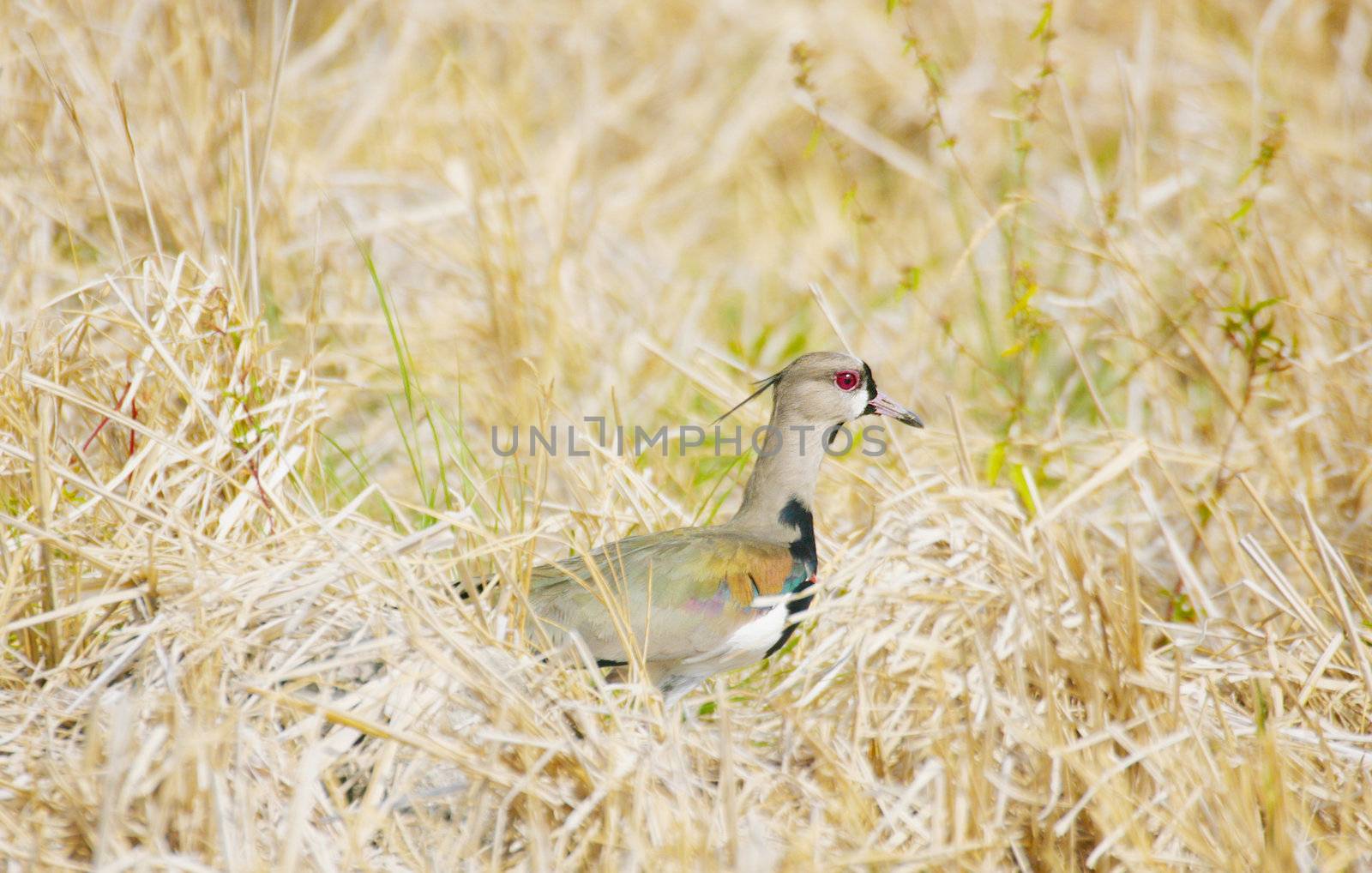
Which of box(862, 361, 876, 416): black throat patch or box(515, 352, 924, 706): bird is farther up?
box(862, 361, 876, 416): black throat patch

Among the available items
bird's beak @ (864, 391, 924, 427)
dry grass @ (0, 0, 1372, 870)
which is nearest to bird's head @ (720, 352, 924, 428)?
bird's beak @ (864, 391, 924, 427)

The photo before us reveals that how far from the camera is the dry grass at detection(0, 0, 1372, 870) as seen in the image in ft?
7.60

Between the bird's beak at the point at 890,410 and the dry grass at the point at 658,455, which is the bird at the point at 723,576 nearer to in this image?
the bird's beak at the point at 890,410

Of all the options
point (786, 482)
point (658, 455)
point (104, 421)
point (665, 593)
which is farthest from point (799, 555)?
point (104, 421)

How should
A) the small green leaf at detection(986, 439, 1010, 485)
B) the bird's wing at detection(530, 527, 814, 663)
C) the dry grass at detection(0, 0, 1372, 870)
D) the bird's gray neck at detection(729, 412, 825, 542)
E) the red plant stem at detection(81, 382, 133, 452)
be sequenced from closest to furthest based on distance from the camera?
1. the dry grass at detection(0, 0, 1372, 870)
2. the bird's wing at detection(530, 527, 814, 663)
3. the red plant stem at detection(81, 382, 133, 452)
4. the bird's gray neck at detection(729, 412, 825, 542)
5. the small green leaf at detection(986, 439, 1010, 485)

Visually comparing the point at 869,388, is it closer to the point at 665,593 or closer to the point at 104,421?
the point at 665,593

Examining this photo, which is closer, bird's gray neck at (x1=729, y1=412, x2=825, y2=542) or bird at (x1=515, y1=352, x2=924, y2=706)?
bird at (x1=515, y1=352, x2=924, y2=706)

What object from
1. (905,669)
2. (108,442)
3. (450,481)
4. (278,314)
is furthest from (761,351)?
(108,442)

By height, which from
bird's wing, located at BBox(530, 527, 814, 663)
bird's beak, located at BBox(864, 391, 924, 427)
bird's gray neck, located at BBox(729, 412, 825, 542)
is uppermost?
bird's beak, located at BBox(864, 391, 924, 427)

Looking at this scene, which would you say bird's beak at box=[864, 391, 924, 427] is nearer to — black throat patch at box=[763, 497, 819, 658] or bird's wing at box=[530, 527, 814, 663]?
black throat patch at box=[763, 497, 819, 658]

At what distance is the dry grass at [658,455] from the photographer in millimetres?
2316

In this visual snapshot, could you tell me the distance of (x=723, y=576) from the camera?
2908mm

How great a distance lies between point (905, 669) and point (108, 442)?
196 cm

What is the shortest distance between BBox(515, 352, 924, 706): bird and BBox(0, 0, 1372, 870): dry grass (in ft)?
0.40
